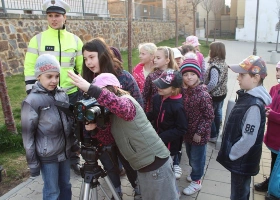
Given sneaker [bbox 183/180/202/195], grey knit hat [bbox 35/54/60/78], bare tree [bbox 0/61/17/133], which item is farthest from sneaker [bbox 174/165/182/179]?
bare tree [bbox 0/61/17/133]

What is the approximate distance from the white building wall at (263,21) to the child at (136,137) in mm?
25174

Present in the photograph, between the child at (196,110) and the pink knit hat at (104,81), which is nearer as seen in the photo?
the pink knit hat at (104,81)

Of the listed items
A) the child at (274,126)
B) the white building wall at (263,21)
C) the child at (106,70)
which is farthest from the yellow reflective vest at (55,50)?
the white building wall at (263,21)

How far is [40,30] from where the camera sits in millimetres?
7629

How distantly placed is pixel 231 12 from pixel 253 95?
30.8m

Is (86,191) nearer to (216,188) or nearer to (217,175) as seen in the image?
(216,188)

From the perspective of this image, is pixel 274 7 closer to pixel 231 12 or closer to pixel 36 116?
pixel 231 12

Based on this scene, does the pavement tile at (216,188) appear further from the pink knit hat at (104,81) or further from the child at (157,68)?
the pink knit hat at (104,81)

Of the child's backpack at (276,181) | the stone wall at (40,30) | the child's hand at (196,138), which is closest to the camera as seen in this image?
the child's backpack at (276,181)

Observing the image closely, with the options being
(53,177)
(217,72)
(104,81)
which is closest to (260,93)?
(104,81)

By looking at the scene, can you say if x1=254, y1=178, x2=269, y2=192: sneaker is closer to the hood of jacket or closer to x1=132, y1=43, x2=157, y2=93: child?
the hood of jacket

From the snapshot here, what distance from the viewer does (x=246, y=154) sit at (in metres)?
2.26

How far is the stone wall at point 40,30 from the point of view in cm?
653

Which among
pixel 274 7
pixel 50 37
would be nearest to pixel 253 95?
pixel 50 37
